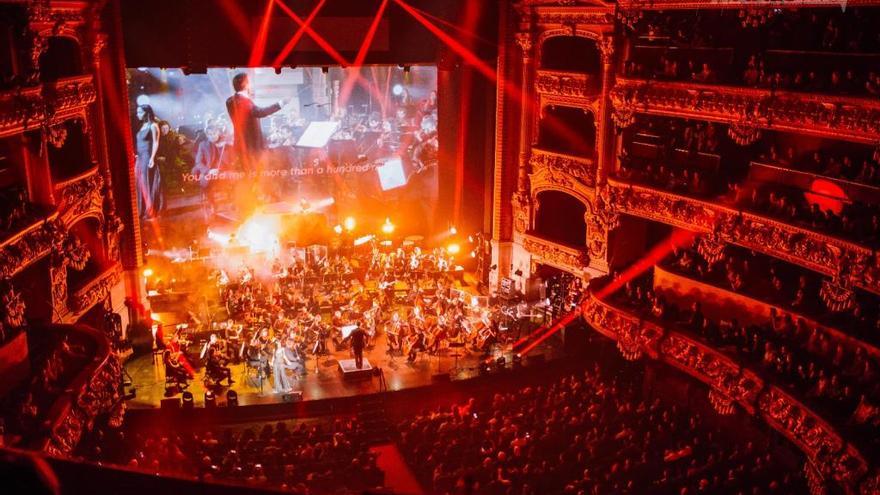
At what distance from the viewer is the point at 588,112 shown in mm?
32594

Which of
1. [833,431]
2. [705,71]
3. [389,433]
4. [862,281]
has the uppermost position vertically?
[705,71]

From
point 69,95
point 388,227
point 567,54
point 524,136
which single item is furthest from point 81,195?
point 567,54

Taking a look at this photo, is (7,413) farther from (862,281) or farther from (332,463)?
(862,281)

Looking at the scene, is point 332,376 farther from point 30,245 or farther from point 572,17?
point 572,17

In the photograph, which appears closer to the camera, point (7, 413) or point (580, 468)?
point (7, 413)

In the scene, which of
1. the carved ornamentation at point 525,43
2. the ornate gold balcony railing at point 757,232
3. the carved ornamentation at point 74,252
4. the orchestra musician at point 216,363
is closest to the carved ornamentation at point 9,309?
the carved ornamentation at point 74,252

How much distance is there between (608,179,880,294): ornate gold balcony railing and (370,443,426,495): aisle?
1190cm

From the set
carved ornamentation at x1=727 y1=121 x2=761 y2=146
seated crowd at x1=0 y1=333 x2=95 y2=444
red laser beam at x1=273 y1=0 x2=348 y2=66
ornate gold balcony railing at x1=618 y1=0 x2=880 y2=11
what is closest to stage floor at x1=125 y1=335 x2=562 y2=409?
seated crowd at x1=0 y1=333 x2=95 y2=444

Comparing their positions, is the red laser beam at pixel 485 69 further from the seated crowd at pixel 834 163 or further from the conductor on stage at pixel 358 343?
the conductor on stage at pixel 358 343

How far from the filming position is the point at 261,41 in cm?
3209

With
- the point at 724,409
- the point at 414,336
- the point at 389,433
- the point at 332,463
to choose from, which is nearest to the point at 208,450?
the point at 332,463

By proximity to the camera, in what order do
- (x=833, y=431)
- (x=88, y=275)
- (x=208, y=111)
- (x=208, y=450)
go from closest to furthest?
1. (x=833, y=431)
2. (x=208, y=450)
3. (x=88, y=275)
4. (x=208, y=111)

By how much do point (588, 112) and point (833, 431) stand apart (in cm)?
1824

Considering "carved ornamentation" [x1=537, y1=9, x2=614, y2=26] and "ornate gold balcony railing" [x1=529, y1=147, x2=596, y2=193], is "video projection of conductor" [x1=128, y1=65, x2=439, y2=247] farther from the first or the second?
"ornate gold balcony railing" [x1=529, y1=147, x2=596, y2=193]
